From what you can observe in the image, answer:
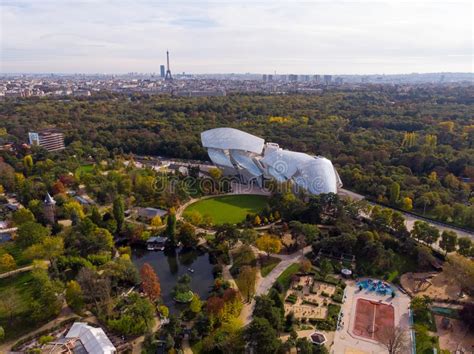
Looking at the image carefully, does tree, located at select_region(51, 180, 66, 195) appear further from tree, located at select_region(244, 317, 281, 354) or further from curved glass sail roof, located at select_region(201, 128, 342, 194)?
tree, located at select_region(244, 317, 281, 354)

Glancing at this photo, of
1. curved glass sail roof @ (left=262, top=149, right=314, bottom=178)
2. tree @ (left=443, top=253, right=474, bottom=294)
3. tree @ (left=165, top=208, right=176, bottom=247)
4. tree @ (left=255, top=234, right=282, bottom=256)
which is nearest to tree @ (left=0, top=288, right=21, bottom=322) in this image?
tree @ (left=165, top=208, right=176, bottom=247)

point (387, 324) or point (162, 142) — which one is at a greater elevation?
point (162, 142)

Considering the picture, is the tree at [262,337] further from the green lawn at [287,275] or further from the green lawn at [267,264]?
the green lawn at [267,264]

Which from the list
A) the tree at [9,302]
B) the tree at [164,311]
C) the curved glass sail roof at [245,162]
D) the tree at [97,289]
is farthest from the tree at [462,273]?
the tree at [9,302]

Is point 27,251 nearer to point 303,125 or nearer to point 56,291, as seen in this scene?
point 56,291

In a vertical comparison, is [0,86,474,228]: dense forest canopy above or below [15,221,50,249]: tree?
above

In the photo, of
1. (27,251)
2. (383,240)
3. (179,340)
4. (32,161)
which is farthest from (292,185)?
(32,161)
